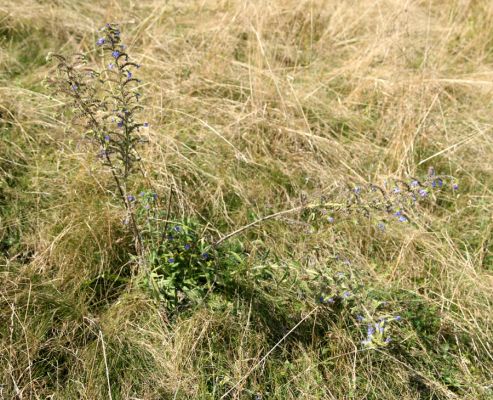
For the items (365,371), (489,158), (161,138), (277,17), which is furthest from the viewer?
(277,17)

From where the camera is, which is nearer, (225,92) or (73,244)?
(73,244)

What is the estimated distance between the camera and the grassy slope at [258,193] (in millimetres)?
2098

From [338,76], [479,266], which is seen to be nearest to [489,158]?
[479,266]

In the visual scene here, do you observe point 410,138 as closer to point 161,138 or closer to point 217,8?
point 161,138

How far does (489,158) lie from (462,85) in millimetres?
698

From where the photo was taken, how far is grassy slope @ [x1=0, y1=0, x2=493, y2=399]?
2.10m

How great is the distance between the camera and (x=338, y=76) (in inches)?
143

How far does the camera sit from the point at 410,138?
3.07 metres

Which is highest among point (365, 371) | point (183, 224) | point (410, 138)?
point (183, 224)

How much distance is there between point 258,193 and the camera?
110 inches

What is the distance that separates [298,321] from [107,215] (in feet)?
3.19

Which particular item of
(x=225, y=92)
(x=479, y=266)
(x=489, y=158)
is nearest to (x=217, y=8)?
(x=225, y=92)

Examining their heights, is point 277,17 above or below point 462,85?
above

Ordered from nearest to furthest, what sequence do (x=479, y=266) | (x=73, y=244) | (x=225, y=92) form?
1. (x=73, y=244)
2. (x=479, y=266)
3. (x=225, y=92)
